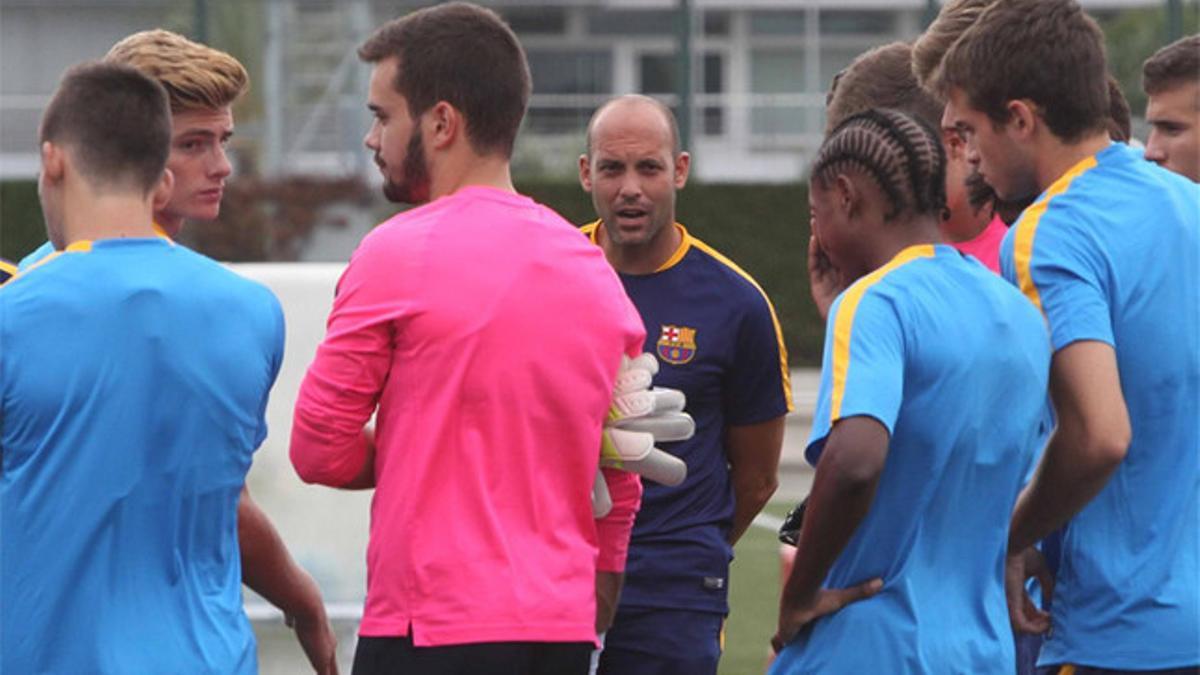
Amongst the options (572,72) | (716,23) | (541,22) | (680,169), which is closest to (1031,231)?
(680,169)

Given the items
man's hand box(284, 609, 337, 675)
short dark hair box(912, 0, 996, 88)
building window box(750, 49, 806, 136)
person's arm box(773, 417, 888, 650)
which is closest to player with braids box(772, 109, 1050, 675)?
person's arm box(773, 417, 888, 650)

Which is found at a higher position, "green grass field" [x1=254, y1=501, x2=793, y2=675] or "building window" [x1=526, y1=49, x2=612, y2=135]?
"green grass field" [x1=254, y1=501, x2=793, y2=675]

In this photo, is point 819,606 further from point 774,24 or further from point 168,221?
point 774,24

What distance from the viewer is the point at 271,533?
4254mm

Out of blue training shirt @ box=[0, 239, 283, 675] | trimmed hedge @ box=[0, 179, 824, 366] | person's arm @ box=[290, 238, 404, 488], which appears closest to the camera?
blue training shirt @ box=[0, 239, 283, 675]

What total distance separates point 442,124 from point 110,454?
35.3 inches

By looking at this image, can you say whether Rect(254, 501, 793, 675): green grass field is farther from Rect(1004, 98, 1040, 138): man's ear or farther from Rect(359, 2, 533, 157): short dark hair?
Rect(1004, 98, 1040, 138): man's ear

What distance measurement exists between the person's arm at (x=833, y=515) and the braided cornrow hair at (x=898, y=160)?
0.50 m

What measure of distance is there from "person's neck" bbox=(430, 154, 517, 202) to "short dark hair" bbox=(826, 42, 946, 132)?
1391 millimetres

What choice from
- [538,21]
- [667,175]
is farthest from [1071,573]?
[538,21]

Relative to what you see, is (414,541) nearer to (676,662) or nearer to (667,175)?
(676,662)

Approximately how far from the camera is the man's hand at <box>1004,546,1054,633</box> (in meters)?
3.99

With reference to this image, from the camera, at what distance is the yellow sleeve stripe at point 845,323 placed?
3.63m

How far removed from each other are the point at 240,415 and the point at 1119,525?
171 cm
